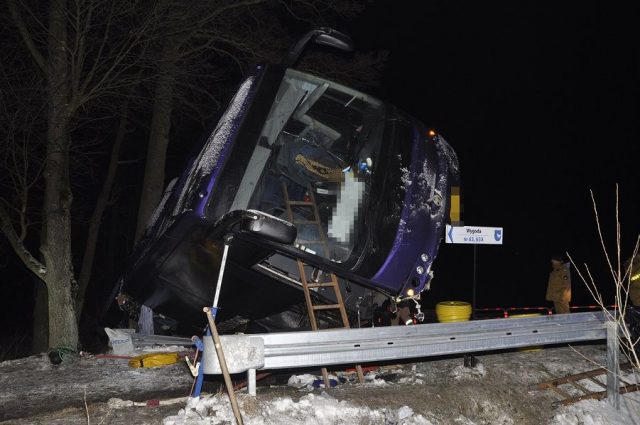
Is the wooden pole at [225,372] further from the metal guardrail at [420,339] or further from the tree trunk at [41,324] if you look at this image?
the tree trunk at [41,324]

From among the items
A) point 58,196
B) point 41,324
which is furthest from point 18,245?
point 41,324

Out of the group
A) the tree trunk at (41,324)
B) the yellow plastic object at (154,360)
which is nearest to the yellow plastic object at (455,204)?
the yellow plastic object at (154,360)

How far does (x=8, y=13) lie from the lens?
324 inches

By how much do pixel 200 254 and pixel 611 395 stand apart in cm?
363

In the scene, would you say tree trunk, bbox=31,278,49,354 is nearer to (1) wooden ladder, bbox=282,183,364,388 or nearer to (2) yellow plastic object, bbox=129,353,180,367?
(2) yellow plastic object, bbox=129,353,180,367

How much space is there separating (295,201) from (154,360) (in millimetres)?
2186

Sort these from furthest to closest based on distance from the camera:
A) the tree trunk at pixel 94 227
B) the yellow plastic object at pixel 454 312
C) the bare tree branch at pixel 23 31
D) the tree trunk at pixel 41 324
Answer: the tree trunk at pixel 94 227
the tree trunk at pixel 41 324
the bare tree branch at pixel 23 31
the yellow plastic object at pixel 454 312

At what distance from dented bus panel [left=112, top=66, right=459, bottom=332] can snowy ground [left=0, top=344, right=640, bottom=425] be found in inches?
30.9

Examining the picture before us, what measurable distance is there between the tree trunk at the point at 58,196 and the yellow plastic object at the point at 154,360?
193cm

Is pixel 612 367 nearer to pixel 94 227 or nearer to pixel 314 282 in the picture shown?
pixel 314 282

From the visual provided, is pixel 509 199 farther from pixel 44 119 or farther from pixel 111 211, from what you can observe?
pixel 44 119

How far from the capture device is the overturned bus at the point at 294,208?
4.39 m

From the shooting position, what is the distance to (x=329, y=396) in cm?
388

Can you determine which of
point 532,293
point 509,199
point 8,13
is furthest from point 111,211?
point 509,199
